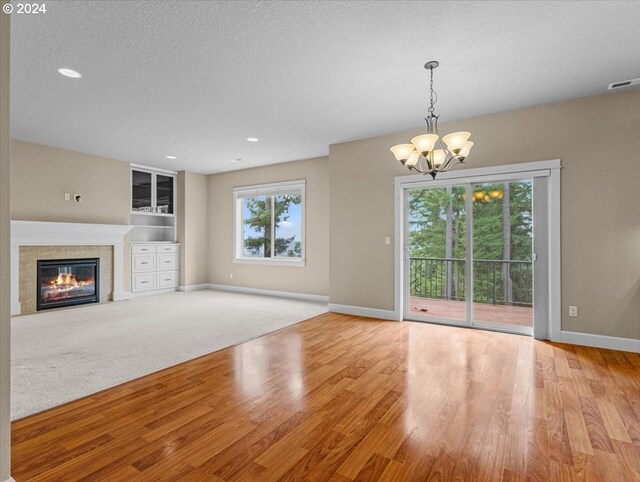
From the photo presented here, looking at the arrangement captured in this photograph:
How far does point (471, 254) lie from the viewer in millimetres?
4387

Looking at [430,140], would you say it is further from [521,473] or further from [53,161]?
[53,161]

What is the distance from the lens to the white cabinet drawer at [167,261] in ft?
23.3

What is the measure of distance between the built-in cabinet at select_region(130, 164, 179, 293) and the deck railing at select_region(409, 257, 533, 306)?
17.3 ft

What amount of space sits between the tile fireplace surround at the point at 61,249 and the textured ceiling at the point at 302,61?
1.61m

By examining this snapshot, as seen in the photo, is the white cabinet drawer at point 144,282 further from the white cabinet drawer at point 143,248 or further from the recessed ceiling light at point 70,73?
the recessed ceiling light at point 70,73

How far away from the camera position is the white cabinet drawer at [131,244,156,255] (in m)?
6.65

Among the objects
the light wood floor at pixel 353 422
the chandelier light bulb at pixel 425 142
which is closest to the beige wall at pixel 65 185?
the light wood floor at pixel 353 422

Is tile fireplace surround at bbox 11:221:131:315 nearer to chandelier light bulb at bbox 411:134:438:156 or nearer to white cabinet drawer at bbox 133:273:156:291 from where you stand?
white cabinet drawer at bbox 133:273:156:291

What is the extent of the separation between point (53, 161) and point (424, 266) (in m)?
6.32

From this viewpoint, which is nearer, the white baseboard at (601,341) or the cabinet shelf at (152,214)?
the white baseboard at (601,341)

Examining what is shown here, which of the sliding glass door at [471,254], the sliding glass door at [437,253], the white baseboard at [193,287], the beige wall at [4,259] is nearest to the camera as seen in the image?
the beige wall at [4,259]

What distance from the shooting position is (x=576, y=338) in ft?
12.1

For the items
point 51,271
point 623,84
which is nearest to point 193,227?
point 51,271

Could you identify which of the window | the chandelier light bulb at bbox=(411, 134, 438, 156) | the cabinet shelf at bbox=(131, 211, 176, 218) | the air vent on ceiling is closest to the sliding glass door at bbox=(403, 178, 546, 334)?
the air vent on ceiling
